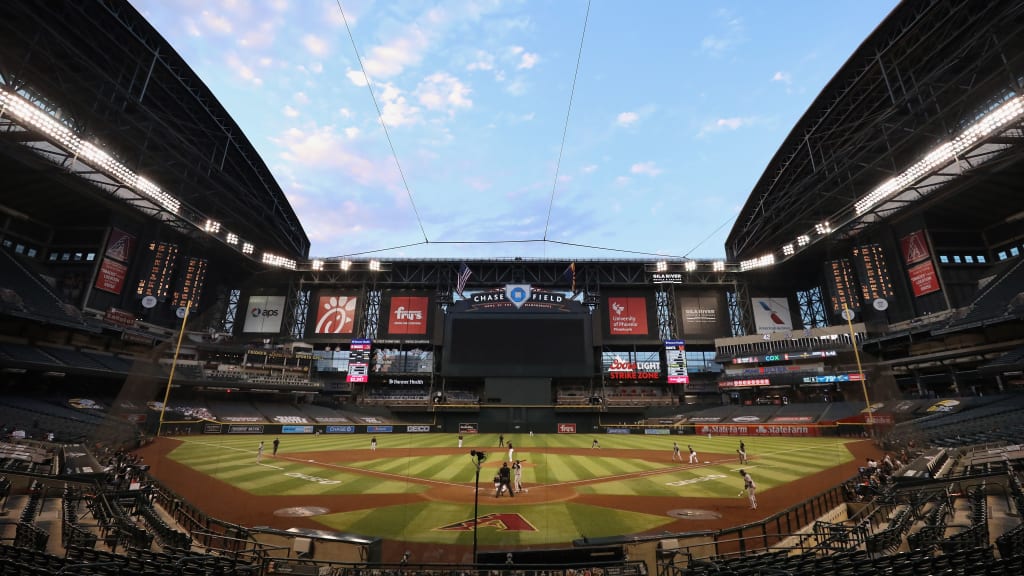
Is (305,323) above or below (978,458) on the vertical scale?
above

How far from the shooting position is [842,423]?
40500 mm

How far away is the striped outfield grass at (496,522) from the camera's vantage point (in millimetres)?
13883

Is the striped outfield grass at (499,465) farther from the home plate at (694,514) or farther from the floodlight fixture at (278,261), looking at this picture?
the floodlight fixture at (278,261)

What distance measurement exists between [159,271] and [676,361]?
2868 inches

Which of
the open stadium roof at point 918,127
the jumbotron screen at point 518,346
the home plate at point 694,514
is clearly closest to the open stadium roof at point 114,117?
the jumbotron screen at point 518,346

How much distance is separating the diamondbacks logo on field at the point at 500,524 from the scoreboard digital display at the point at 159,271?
2279 inches

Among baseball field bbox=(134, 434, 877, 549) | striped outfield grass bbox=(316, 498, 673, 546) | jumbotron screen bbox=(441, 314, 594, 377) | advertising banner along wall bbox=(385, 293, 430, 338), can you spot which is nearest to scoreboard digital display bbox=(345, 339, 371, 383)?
advertising banner along wall bbox=(385, 293, 430, 338)

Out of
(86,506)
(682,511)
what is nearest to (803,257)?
(682,511)

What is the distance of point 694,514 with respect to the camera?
16297 millimetres

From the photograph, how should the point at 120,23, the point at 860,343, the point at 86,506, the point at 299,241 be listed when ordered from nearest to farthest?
1. the point at 86,506
2. the point at 120,23
3. the point at 860,343
4. the point at 299,241

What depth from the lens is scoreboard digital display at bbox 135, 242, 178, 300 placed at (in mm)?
53094

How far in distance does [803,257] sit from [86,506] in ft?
249

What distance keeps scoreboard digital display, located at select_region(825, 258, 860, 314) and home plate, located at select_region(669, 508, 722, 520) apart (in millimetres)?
52872

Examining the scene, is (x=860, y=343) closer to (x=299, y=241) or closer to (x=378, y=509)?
(x=378, y=509)
